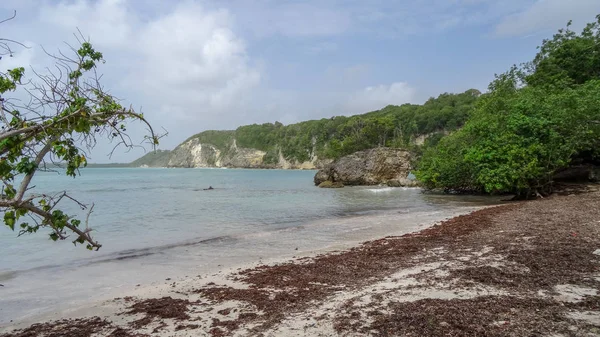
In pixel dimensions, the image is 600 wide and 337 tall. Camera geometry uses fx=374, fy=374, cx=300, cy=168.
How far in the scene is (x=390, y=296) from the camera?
625cm

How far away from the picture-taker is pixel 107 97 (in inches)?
184

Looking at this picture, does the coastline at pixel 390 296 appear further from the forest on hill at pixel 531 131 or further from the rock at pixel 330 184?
the rock at pixel 330 184

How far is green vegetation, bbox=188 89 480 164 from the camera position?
80.7 meters

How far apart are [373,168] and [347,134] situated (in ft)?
136

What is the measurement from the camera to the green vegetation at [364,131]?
8069 centimetres

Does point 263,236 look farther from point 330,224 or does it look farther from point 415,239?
point 415,239

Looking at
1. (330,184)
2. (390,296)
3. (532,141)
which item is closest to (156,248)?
(390,296)

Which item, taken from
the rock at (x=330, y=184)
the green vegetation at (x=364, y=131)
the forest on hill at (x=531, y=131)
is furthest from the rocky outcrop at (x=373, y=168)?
the green vegetation at (x=364, y=131)

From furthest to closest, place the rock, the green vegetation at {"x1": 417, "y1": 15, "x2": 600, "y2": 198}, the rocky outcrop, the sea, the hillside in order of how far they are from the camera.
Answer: the hillside < the rocky outcrop < the rock < the green vegetation at {"x1": 417, "y1": 15, "x2": 600, "y2": 198} < the sea

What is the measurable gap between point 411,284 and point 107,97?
19.1 feet

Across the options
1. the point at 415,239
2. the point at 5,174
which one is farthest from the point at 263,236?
the point at 5,174

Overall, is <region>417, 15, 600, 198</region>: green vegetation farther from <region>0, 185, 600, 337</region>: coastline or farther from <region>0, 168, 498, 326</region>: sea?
<region>0, 185, 600, 337</region>: coastline

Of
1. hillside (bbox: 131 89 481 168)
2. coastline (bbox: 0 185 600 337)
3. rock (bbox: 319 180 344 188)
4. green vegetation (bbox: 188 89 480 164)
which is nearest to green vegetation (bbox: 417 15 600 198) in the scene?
coastline (bbox: 0 185 600 337)

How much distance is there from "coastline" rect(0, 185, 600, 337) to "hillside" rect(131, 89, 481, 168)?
43412 mm
